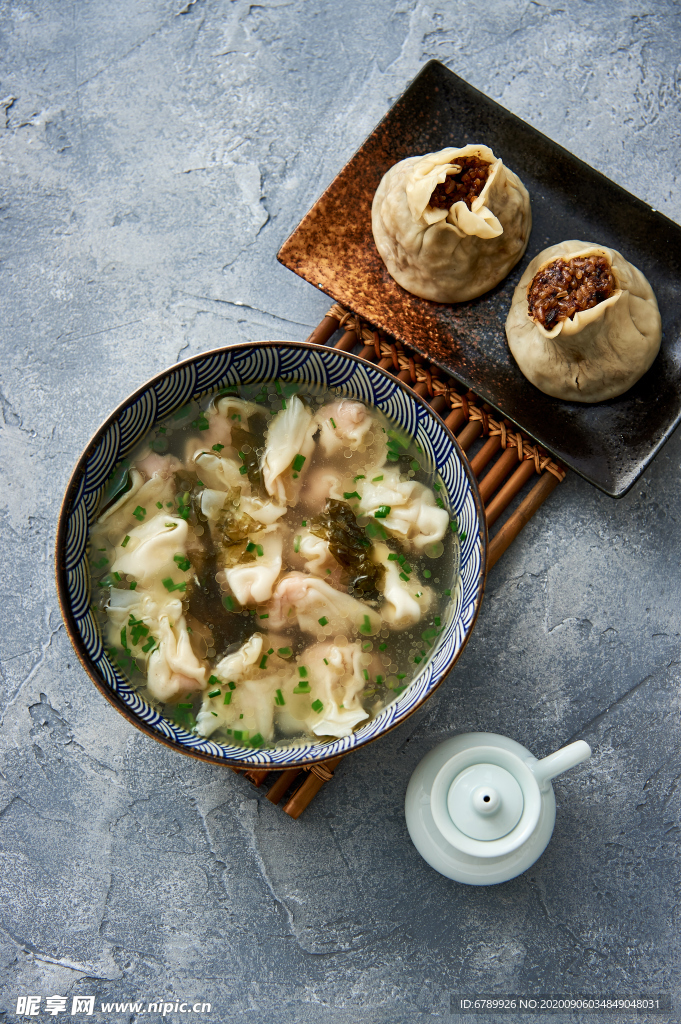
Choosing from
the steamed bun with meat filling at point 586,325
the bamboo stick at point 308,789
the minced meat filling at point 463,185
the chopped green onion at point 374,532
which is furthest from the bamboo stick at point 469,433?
the bamboo stick at point 308,789

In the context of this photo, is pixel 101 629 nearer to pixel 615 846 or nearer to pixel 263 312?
pixel 263 312

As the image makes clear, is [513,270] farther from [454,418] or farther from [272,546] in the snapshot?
[272,546]

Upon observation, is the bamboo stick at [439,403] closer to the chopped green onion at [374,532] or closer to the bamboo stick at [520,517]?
the bamboo stick at [520,517]

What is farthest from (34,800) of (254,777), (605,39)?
(605,39)

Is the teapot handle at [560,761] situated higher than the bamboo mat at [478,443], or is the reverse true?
the bamboo mat at [478,443]

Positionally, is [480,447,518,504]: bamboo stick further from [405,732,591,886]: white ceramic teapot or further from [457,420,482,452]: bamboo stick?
[405,732,591,886]: white ceramic teapot

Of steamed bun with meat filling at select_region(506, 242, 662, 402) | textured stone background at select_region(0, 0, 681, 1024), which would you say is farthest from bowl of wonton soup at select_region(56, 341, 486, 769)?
steamed bun with meat filling at select_region(506, 242, 662, 402)
